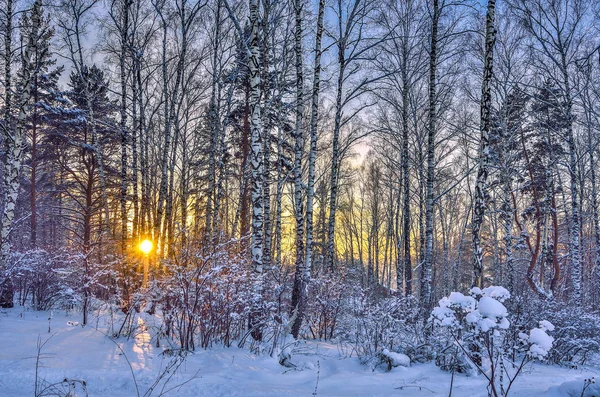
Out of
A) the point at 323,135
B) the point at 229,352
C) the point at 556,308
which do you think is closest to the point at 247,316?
the point at 229,352

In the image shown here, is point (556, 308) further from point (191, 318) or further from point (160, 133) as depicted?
point (160, 133)

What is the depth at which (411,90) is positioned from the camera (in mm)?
12727

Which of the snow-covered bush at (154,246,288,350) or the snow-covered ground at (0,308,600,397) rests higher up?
the snow-covered bush at (154,246,288,350)

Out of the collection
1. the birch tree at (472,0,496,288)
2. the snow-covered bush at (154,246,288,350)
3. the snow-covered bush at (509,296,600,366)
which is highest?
the birch tree at (472,0,496,288)

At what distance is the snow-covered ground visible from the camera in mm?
3666

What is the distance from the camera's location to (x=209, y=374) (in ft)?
13.7

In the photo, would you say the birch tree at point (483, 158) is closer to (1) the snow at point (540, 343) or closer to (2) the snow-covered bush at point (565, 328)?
(2) the snow-covered bush at point (565, 328)

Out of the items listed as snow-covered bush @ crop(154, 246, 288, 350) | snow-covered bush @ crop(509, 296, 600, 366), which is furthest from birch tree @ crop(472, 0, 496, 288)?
snow-covered bush @ crop(154, 246, 288, 350)

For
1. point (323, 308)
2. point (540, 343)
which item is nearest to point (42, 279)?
point (323, 308)

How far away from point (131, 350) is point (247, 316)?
203cm

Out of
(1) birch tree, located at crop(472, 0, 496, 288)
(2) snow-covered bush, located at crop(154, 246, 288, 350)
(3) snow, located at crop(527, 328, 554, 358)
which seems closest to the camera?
(3) snow, located at crop(527, 328, 554, 358)

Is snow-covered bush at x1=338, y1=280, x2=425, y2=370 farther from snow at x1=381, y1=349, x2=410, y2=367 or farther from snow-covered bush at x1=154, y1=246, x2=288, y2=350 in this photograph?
snow-covered bush at x1=154, y1=246, x2=288, y2=350

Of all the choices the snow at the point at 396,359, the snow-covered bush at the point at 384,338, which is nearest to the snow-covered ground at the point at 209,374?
the snow at the point at 396,359

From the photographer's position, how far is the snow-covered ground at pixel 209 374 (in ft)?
12.0
